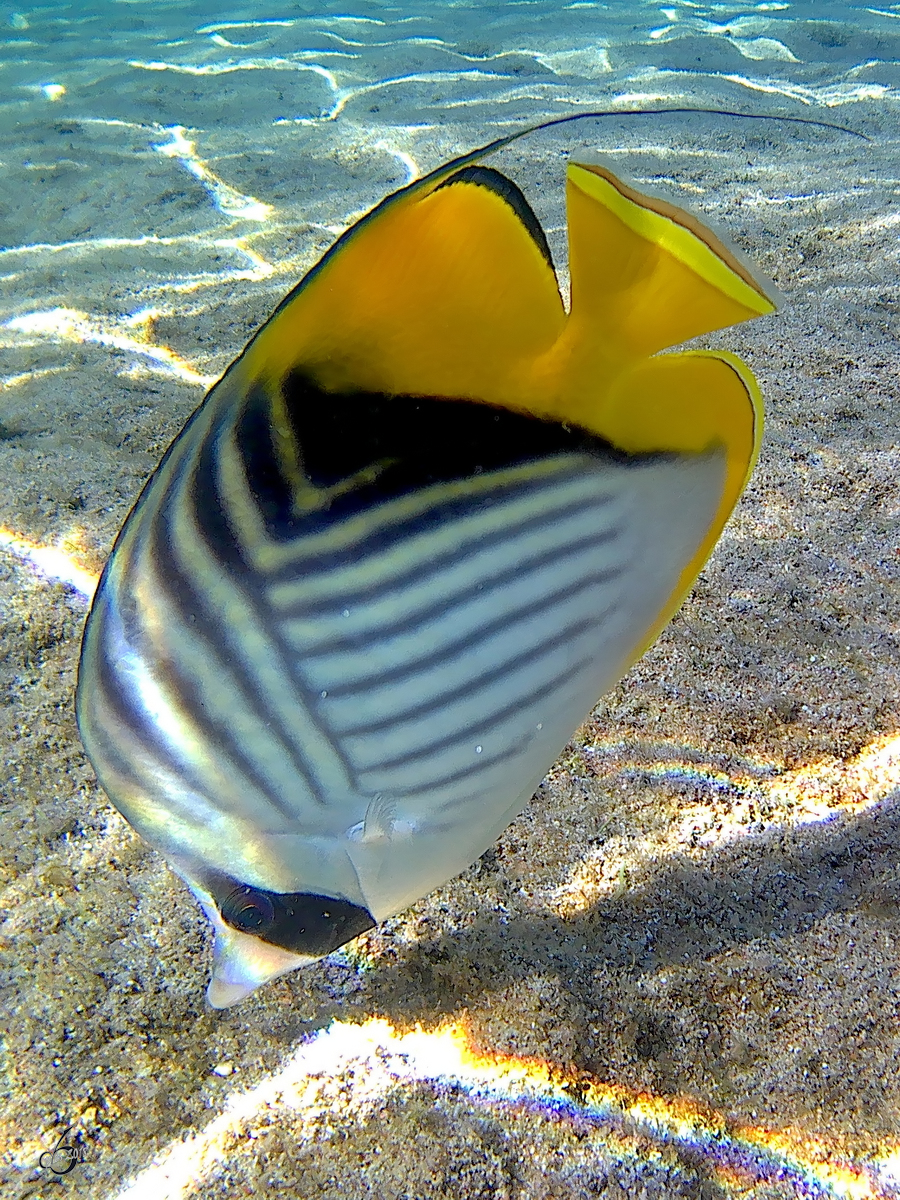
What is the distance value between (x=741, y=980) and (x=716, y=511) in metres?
0.92

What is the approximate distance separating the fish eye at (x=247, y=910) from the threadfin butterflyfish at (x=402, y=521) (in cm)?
2

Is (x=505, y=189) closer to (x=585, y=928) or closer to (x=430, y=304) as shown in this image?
(x=430, y=304)

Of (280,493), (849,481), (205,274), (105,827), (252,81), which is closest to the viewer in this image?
(280,493)

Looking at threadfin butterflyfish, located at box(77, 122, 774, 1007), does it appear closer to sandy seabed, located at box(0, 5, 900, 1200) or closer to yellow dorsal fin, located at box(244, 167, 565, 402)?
yellow dorsal fin, located at box(244, 167, 565, 402)

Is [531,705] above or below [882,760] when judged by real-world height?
above

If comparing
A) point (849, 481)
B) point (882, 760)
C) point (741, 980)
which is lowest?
point (741, 980)

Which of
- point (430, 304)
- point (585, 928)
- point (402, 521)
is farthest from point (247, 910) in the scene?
point (585, 928)

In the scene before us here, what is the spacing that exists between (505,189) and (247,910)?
0.69m

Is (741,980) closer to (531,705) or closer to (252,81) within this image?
(531,705)

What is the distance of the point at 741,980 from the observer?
1234mm

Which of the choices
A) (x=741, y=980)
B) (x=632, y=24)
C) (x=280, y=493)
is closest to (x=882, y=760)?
(x=741, y=980)

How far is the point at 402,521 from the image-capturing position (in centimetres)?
63

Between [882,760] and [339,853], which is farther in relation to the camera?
[882,760]

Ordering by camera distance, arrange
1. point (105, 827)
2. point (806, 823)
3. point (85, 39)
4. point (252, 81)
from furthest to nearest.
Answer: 1. point (85, 39)
2. point (252, 81)
3. point (105, 827)
4. point (806, 823)
